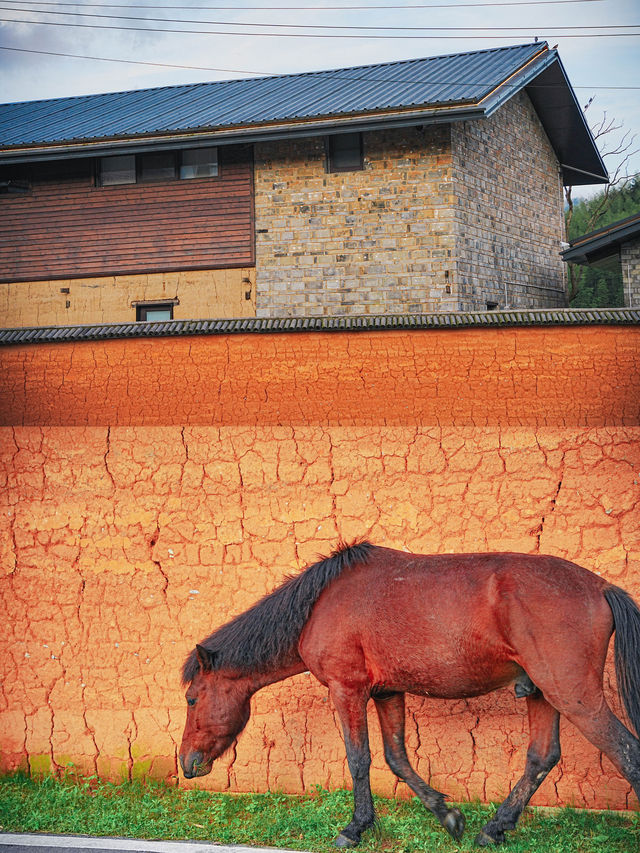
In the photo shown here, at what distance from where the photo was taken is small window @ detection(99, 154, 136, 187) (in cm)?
1780

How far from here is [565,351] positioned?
20.9 ft

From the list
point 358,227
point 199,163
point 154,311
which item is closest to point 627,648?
point 358,227

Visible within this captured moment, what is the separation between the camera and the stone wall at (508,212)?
54.3ft

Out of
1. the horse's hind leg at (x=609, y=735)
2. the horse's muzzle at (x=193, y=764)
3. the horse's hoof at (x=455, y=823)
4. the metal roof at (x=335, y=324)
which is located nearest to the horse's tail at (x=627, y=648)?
the horse's hind leg at (x=609, y=735)

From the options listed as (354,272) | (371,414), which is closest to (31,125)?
(354,272)

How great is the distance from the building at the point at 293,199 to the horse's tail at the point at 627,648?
11115 mm

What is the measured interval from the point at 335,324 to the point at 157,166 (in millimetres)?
12280

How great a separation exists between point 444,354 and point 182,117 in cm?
1296

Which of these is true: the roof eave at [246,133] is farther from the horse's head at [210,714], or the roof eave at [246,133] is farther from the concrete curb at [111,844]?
the concrete curb at [111,844]

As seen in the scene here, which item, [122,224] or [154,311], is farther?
[154,311]

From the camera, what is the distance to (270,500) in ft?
21.6

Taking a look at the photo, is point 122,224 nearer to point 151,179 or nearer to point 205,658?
point 151,179

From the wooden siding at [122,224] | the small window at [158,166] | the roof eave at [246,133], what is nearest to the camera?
the roof eave at [246,133]

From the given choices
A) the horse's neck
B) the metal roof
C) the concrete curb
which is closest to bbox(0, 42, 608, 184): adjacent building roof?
the metal roof
